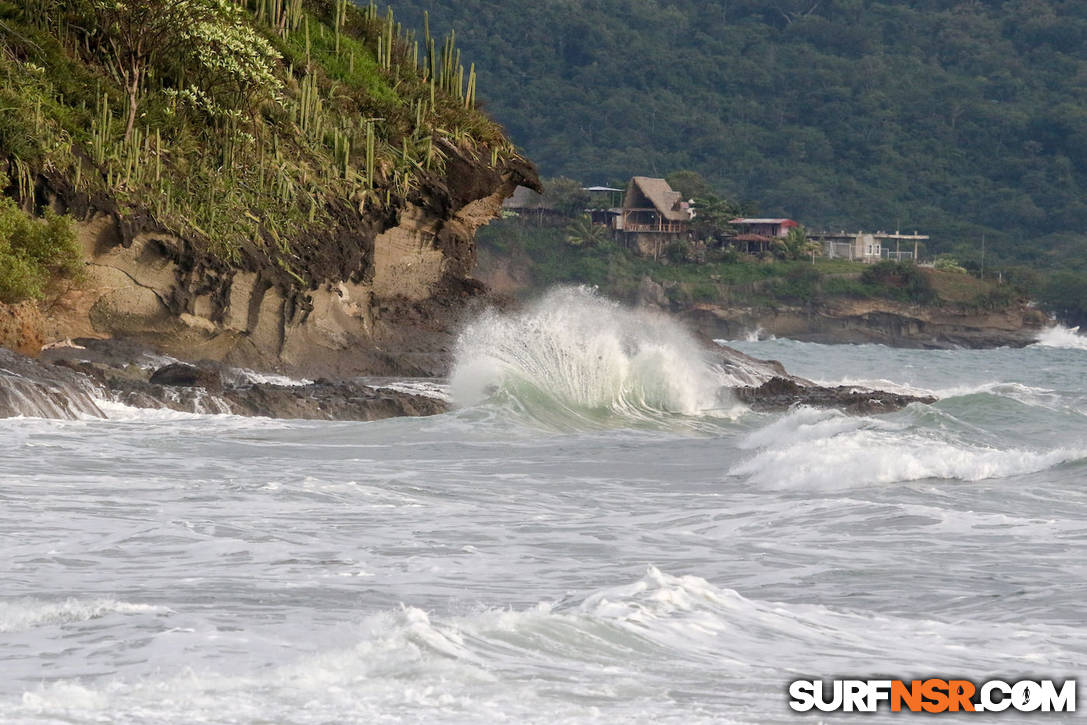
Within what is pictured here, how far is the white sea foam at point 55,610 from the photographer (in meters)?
7.75

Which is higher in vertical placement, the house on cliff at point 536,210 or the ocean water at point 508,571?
the house on cliff at point 536,210

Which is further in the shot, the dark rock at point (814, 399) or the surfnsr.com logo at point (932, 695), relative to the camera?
the dark rock at point (814, 399)

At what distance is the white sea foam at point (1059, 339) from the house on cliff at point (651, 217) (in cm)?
2729

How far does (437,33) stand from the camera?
17512 centimetres

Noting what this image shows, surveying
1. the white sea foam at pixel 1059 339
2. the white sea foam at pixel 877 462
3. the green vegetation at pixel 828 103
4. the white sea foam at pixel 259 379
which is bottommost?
the white sea foam at pixel 1059 339

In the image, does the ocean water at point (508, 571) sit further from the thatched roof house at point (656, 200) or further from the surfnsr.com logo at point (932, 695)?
the thatched roof house at point (656, 200)

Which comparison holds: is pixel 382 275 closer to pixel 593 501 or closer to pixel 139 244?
pixel 139 244

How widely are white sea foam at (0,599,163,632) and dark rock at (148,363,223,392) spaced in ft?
50.3

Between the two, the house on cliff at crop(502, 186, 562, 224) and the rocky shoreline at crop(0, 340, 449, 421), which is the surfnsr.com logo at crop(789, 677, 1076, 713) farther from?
the house on cliff at crop(502, 186, 562, 224)

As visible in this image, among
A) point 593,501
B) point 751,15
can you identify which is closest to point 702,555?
point 593,501

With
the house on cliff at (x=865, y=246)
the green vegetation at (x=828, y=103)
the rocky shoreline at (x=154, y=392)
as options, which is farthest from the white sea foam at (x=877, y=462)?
the green vegetation at (x=828, y=103)

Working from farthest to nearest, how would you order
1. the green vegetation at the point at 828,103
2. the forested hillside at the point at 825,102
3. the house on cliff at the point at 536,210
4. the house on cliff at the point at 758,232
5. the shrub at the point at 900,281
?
1. the forested hillside at the point at 825,102
2. the green vegetation at the point at 828,103
3. the house on cliff at the point at 536,210
4. the house on cliff at the point at 758,232
5. the shrub at the point at 900,281

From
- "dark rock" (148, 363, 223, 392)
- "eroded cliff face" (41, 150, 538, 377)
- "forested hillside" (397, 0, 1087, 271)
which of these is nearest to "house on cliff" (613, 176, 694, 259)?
"forested hillside" (397, 0, 1087, 271)

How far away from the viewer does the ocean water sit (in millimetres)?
6844
